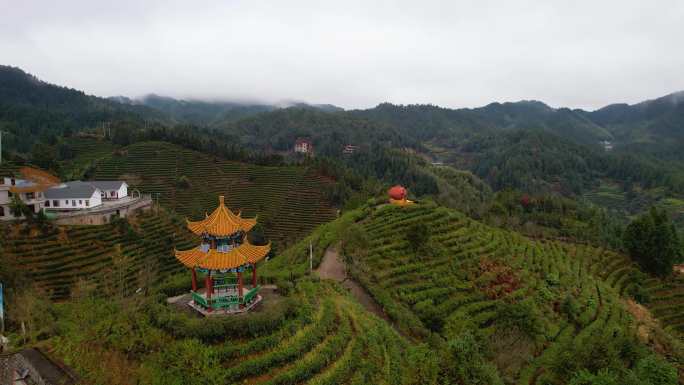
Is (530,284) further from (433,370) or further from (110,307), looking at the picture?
(110,307)

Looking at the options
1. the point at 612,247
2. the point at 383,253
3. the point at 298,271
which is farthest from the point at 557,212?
the point at 298,271

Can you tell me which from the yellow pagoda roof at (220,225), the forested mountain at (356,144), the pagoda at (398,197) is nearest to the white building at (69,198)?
the yellow pagoda roof at (220,225)

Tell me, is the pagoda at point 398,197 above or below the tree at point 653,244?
above

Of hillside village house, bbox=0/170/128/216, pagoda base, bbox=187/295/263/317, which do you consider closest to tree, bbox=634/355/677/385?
pagoda base, bbox=187/295/263/317

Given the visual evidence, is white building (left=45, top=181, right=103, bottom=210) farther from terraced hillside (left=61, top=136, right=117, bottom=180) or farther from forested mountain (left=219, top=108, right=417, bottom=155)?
forested mountain (left=219, top=108, right=417, bottom=155)

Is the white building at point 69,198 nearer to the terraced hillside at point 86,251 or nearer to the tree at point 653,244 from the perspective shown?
the terraced hillside at point 86,251
